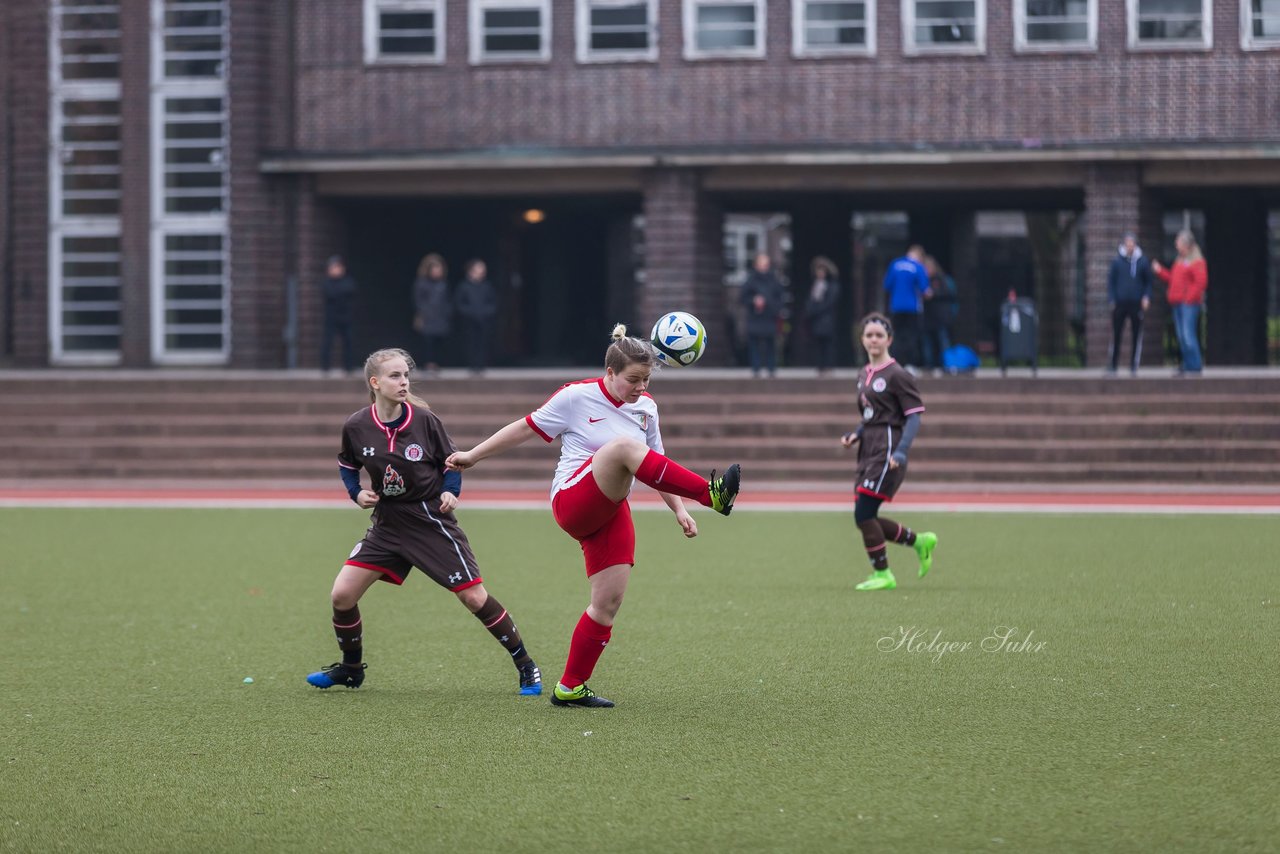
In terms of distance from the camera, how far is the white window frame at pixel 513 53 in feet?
97.6

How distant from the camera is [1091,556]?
13.7m

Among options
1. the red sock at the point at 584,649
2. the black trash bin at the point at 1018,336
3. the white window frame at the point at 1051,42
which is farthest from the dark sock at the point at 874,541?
the white window frame at the point at 1051,42

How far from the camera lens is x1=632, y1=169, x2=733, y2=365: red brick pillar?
29.2 m

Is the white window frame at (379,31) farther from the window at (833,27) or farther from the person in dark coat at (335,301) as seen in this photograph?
the window at (833,27)

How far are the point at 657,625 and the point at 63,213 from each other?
2391cm

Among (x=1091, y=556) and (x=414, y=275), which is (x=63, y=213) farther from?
(x=1091, y=556)

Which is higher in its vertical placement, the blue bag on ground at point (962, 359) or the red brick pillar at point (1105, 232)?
the red brick pillar at point (1105, 232)

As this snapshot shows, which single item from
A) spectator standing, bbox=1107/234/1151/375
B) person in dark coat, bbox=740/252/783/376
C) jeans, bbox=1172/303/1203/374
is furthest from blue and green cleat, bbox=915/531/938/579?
person in dark coat, bbox=740/252/783/376

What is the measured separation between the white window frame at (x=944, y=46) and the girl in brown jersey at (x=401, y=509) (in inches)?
870

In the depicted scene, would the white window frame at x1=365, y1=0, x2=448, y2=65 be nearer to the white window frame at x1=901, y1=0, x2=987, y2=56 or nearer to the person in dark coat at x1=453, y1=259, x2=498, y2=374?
the person in dark coat at x1=453, y1=259, x2=498, y2=374

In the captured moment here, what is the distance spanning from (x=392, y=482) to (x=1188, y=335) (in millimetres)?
17483

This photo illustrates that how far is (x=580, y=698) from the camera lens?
7656 mm

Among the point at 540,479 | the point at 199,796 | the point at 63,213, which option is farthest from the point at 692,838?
the point at 63,213

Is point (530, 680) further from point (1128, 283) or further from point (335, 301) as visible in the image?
point (335, 301)
